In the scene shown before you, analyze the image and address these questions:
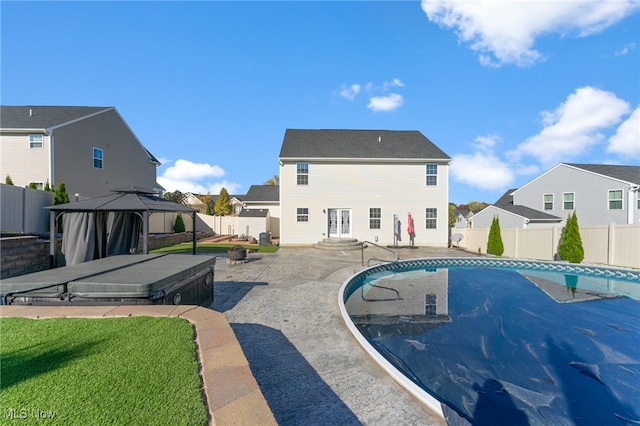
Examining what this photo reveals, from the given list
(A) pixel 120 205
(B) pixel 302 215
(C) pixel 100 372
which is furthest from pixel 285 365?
(B) pixel 302 215

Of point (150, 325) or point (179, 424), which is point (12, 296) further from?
point (179, 424)

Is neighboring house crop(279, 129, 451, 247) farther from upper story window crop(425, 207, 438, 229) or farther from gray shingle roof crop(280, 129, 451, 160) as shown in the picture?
gray shingle roof crop(280, 129, 451, 160)

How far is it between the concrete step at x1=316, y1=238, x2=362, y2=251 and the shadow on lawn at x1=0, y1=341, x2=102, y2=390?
1320cm

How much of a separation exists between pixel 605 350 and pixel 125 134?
89.6 ft

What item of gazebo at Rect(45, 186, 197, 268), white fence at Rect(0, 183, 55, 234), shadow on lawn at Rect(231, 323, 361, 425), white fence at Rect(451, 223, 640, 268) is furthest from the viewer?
white fence at Rect(451, 223, 640, 268)

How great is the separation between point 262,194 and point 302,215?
1068 centimetres

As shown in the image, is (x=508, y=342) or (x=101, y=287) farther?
(x=508, y=342)

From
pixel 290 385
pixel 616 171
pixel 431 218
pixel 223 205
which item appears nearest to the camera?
pixel 290 385

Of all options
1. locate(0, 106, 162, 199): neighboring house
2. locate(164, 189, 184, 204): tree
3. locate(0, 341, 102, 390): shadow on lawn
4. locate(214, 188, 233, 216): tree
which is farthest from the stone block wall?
locate(164, 189, 184, 204): tree

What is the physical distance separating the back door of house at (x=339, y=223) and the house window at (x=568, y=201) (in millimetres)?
18165

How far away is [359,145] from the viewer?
18.6 m

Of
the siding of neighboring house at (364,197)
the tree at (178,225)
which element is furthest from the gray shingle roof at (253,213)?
the tree at (178,225)

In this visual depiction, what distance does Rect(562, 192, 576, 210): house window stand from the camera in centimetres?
2042

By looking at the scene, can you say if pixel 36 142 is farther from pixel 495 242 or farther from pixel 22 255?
pixel 495 242
